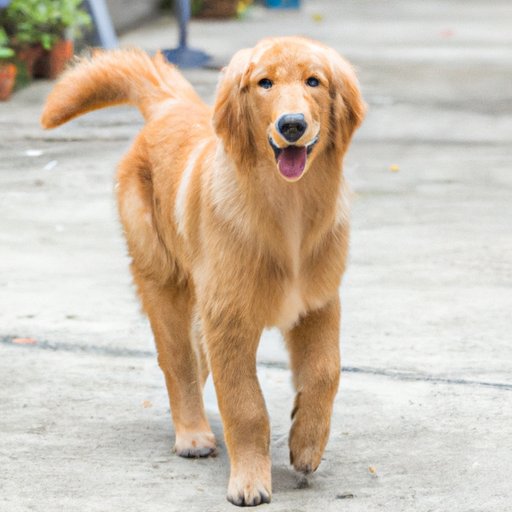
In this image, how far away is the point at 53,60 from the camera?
426 inches

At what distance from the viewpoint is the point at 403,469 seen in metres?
3.89

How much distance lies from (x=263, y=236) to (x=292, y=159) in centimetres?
28

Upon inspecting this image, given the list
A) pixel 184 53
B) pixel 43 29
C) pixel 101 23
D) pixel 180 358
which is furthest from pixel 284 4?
pixel 180 358

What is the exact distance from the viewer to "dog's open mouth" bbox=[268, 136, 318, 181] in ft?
11.2

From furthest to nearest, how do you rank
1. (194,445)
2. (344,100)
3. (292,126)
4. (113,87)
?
(113,87) < (194,445) < (344,100) < (292,126)

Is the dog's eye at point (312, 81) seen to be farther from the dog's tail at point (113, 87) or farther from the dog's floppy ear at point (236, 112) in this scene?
the dog's tail at point (113, 87)

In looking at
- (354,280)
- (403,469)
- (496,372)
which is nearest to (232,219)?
(403,469)

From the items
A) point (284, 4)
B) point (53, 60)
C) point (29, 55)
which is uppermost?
point (29, 55)

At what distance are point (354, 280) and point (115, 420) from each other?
5.95 ft

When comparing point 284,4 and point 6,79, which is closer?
point 6,79

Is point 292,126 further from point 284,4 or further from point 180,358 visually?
point 284,4

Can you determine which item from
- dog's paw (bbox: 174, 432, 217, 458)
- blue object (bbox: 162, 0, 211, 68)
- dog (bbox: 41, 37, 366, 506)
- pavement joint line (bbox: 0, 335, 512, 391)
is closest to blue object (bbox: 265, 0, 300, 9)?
blue object (bbox: 162, 0, 211, 68)

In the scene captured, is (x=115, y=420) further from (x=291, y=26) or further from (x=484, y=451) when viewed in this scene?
(x=291, y=26)

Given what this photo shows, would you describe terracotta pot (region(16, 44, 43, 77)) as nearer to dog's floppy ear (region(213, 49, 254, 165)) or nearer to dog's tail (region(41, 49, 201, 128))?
dog's tail (region(41, 49, 201, 128))
